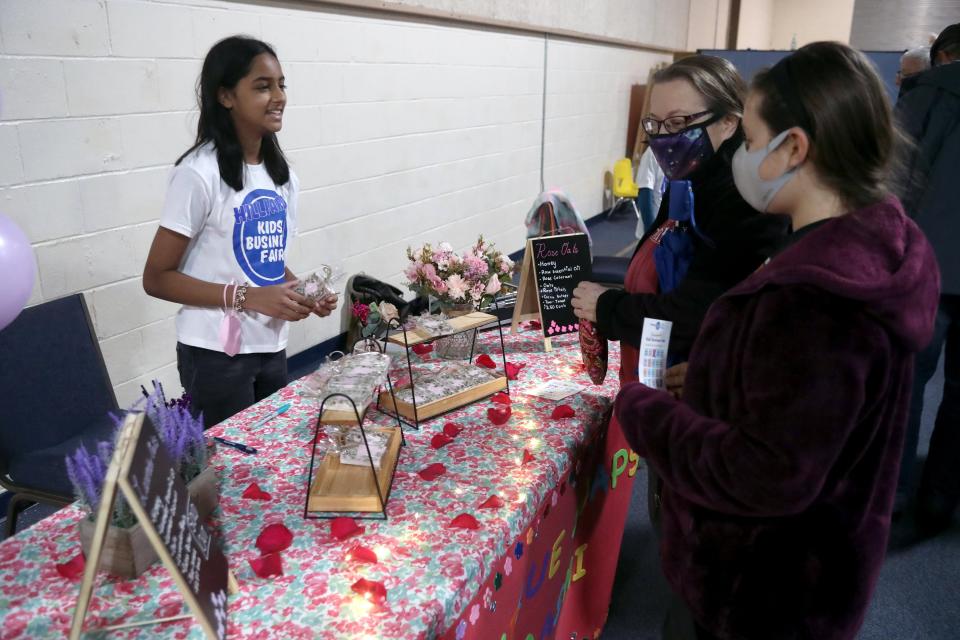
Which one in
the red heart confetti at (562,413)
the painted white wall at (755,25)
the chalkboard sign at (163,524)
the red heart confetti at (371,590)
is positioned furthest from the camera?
the painted white wall at (755,25)

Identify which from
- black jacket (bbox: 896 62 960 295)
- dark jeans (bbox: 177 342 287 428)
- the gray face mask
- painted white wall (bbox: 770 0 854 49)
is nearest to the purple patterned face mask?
the gray face mask

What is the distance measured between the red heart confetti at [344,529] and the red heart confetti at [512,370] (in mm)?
750

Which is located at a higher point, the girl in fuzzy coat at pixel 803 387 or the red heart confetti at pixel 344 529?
the girl in fuzzy coat at pixel 803 387

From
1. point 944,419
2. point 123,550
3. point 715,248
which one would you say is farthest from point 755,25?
point 123,550

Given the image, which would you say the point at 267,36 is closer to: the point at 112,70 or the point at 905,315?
the point at 112,70

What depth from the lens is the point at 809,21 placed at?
13.8 m

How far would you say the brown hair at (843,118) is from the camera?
0.94m

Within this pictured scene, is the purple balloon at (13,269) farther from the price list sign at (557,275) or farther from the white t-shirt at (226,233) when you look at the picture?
the price list sign at (557,275)

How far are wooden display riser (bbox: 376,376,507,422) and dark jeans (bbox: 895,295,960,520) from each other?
63.4 inches

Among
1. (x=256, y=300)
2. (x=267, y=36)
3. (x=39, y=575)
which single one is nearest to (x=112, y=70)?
(x=267, y=36)

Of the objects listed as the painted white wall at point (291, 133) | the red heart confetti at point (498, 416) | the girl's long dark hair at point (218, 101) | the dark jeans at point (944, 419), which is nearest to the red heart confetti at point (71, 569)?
the red heart confetti at point (498, 416)

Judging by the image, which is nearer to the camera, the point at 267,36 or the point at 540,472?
the point at 540,472

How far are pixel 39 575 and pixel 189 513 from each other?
33cm

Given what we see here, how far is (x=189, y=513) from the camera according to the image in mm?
979
